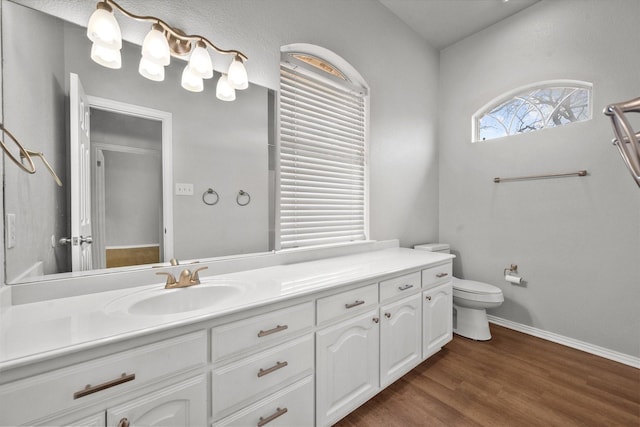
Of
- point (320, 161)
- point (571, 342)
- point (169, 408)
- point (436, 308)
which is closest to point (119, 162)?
point (169, 408)

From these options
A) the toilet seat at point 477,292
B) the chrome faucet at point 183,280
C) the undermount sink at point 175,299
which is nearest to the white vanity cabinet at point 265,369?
the undermount sink at point 175,299

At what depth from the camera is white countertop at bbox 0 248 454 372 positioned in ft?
2.26

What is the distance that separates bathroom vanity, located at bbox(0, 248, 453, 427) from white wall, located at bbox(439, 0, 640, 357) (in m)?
1.49

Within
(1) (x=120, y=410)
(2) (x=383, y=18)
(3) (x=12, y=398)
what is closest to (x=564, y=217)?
(2) (x=383, y=18)

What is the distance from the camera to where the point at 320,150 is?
6.69 feet

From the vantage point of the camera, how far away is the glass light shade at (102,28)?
43.3 inches

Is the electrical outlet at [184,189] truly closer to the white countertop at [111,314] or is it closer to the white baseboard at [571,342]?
the white countertop at [111,314]

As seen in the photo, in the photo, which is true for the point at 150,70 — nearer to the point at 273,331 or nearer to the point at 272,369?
the point at 273,331

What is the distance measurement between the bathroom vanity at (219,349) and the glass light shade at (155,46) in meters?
1.08

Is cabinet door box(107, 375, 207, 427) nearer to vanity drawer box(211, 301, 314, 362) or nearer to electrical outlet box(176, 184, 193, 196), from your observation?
vanity drawer box(211, 301, 314, 362)

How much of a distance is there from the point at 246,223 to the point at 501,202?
A: 251 cm

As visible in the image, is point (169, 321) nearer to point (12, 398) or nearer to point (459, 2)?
point (12, 398)

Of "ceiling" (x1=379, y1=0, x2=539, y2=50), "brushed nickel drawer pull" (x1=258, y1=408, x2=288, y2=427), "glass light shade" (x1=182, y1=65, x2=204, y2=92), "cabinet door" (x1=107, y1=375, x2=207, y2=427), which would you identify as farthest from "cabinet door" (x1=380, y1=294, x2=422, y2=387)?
"ceiling" (x1=379, y1=0, x2=539, y2=50)

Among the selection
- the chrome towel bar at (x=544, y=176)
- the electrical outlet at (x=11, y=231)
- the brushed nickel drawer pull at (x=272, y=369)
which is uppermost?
the chrome towel bar at (x=544, y=176)
